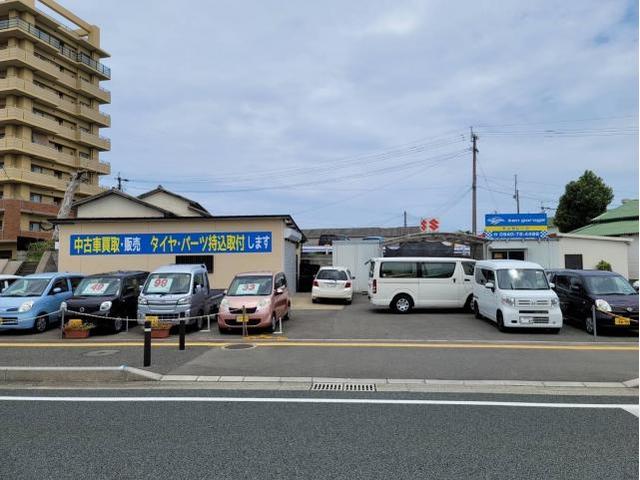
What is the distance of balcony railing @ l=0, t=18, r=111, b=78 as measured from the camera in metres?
43.0

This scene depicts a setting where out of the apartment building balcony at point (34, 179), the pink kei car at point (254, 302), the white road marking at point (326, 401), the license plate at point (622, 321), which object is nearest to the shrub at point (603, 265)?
the license plate at point (622, 321)

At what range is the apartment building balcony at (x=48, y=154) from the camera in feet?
139

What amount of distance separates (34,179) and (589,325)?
47.0 metres

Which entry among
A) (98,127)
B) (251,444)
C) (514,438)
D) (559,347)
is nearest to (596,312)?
(559,347)

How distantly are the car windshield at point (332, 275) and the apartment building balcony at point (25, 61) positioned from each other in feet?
130

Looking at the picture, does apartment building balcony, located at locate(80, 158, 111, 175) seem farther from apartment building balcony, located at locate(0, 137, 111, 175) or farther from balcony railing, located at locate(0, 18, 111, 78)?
balcony railing, located at locate(0, 18, 111, 78)

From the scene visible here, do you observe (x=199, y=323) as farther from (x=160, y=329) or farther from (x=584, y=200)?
(x=584, y=200)

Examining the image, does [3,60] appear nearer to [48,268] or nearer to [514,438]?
[48,268]

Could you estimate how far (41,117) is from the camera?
45000 mm

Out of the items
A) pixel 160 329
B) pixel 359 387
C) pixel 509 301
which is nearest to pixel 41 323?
pixel 160 329

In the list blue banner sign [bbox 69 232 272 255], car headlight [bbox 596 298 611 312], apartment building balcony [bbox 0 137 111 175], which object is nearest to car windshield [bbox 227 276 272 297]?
blue banner sign [bbox 69 232 272 255]

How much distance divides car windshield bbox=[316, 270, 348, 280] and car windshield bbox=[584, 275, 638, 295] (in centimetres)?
953

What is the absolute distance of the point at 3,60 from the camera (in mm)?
42562

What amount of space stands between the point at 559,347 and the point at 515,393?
4.14m
